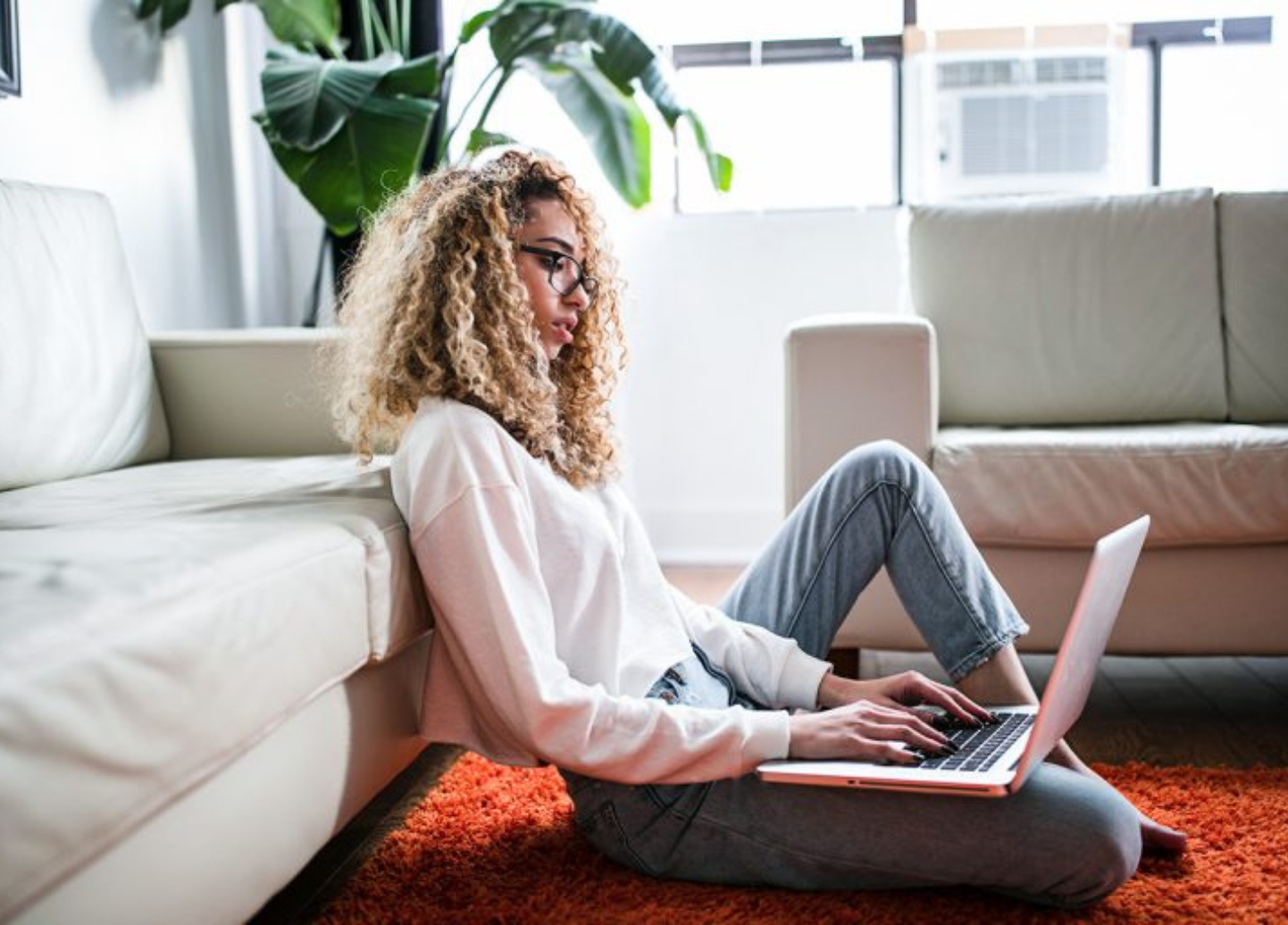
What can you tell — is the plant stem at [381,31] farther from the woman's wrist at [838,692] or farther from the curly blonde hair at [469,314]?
the woman's wrist at [838,692]

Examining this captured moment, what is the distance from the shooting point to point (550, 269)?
1372 millimetres

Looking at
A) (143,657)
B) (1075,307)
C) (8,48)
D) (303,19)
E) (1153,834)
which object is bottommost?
(1153,834)

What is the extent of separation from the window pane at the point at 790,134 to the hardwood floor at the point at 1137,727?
5.25 feet

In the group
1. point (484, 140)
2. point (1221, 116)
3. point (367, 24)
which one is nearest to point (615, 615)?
point (484, 140)

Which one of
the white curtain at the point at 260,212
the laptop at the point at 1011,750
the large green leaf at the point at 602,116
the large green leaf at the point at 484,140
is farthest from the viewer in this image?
the white curtain at the point at 260,212

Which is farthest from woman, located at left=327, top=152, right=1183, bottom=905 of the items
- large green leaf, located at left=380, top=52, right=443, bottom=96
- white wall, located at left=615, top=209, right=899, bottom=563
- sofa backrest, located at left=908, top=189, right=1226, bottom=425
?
white wall, located at left=615, top=209, right=899, bottom=563

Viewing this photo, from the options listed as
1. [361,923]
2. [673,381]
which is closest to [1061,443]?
[361,923]

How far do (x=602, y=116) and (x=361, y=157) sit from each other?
0.58 m

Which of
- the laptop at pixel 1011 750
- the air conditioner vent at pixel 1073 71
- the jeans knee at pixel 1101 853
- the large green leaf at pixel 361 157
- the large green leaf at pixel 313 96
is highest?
the air conditioner vent at pixel 1073 71

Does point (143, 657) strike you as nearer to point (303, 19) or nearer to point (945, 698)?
point (945, 698)

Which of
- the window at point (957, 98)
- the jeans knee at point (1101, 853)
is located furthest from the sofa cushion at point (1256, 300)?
the jeans knee at point (1101, 853)

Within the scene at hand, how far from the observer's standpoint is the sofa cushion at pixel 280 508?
49.2 inches

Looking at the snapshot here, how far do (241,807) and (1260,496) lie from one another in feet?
5.07

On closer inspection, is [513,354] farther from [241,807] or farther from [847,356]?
[847,356]
